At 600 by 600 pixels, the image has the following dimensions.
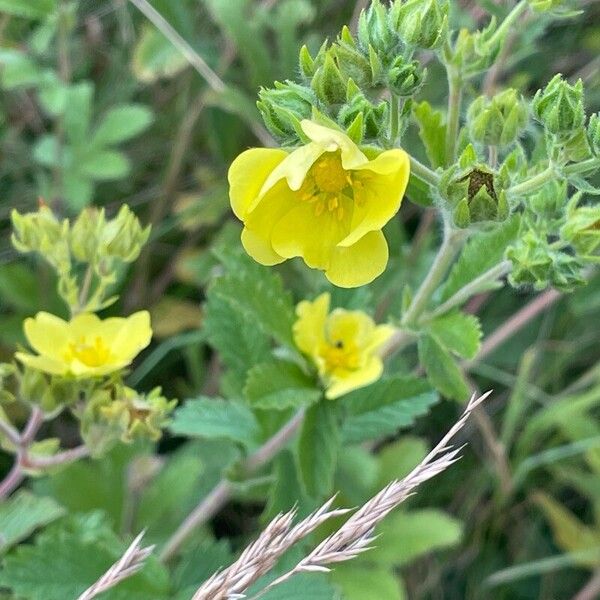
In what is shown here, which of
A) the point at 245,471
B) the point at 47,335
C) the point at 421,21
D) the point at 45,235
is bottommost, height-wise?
the point at 245,471

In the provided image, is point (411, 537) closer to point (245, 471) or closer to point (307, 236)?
point (245, 471)

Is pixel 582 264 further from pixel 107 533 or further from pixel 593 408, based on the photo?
pixel 593 408

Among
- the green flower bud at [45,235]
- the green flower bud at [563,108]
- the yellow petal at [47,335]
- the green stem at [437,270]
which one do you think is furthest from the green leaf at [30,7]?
the green flower bud at [563,108]

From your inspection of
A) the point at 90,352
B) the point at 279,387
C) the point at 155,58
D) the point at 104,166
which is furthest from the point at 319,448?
the point at 155,58

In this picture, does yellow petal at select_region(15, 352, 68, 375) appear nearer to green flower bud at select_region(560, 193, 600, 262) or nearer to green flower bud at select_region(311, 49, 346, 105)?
green flower bud at select_region(311, 49, 346, 105)

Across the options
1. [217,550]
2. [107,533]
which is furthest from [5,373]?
[217,550]

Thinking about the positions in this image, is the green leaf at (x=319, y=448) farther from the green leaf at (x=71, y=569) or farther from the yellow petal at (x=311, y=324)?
the green leaf at (x=71, y=569)

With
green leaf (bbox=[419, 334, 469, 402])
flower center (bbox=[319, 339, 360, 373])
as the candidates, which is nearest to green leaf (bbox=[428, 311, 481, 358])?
green leaf (bbox=[419, 334, 469, 402])
